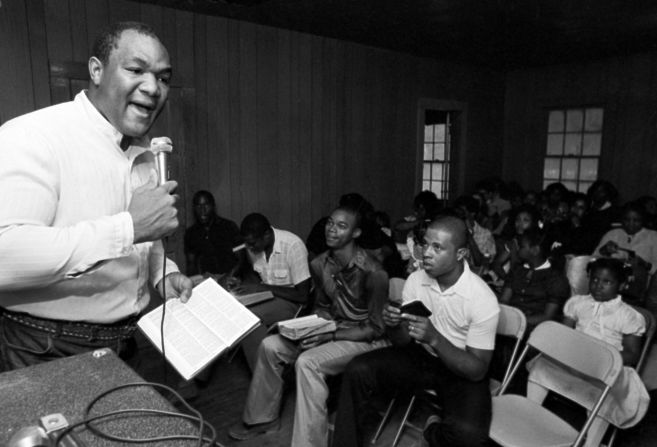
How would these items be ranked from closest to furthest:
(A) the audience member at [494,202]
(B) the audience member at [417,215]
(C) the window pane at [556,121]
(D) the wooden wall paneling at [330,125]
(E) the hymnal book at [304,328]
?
(E) the hymnal book at [304,328] < (D) the wooden wall paneling at [330,125] < (B) the audience member at [417,215] < (A) the audience member at [494,202] < (C) the window pane at [556,121]

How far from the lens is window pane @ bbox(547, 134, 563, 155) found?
754 centimetres

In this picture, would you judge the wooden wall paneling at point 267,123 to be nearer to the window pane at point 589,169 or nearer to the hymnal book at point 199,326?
the hymnal book at point 199,326

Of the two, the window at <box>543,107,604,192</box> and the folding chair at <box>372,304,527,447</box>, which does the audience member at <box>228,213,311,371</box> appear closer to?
the folding chair at <box>372,304,527,447</box>

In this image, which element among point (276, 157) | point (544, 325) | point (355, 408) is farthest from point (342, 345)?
point (276, 157)

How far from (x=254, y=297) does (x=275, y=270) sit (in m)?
0.46

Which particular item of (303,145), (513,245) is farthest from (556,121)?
(303,145)

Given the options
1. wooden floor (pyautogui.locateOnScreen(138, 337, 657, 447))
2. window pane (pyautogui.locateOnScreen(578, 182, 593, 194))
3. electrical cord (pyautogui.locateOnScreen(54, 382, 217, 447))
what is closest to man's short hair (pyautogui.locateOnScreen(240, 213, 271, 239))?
wooden floor (pyautogui.locateOnScreen(138, 337, 657, 447))

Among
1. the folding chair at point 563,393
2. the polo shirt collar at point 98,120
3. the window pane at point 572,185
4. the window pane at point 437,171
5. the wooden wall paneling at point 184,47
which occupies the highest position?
the wooden wall paneling at point 184,47

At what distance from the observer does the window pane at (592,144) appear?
23.3 ft

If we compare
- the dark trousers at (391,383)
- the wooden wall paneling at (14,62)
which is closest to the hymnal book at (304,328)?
the dark trousers at (391,383)

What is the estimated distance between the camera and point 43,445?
703 mm

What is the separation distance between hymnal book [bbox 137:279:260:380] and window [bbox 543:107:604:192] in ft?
23.9

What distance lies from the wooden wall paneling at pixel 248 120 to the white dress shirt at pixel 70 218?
141 inches

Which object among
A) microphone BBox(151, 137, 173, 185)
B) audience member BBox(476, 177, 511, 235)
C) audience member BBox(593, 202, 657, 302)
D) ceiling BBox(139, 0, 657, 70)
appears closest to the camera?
microphone BBox(151, 137, 173, 185)
